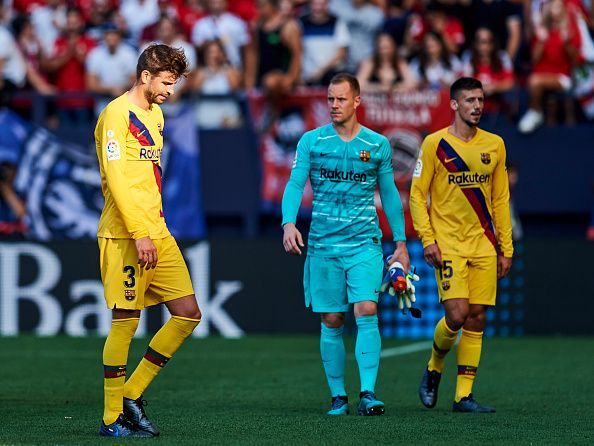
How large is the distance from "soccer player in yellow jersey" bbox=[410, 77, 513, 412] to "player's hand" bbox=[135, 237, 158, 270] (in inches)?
98.6

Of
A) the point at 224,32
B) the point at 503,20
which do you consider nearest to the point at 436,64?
the point at 503,20

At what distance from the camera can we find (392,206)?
912 centimetres

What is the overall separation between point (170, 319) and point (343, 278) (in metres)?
1.61

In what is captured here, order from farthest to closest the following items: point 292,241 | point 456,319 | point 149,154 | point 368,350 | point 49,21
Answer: point 49,21, point 456,319, point 368,350, point 292,241, point 149,154

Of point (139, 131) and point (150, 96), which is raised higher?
point (150, 96)

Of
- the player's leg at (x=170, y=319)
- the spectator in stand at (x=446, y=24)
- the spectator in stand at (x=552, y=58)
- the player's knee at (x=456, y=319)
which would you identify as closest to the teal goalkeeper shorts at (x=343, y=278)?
the player's knee at (x=456, y=319)

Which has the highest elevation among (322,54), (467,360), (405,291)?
(322,54)

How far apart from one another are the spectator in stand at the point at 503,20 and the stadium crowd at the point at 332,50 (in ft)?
0.04

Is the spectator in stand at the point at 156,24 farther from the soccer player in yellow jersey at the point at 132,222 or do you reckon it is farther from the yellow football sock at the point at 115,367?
the yellow football sock at the point at 115,367

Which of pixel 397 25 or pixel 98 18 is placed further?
pixel 98 18

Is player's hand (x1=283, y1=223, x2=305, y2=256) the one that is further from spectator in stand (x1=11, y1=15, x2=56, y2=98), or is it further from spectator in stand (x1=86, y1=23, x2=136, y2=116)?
spectator in stand (x1=11, y1=15, x2=56, y2=98)

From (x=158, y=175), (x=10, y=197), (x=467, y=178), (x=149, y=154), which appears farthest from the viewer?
(x=10, y=197)

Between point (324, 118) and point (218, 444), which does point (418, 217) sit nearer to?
point (218, 444)

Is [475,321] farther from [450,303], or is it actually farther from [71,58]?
[71,58]
